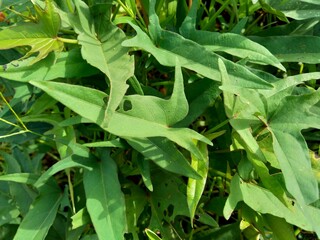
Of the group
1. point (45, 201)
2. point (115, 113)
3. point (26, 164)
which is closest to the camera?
point (115, 113)

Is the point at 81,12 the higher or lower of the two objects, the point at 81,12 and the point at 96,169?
the higher

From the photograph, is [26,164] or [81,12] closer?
[81,12]

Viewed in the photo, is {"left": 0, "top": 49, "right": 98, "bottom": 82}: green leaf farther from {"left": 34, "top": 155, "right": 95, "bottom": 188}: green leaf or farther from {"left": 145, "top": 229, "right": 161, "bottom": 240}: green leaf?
{"left": 145, "top": 229, "right": 161, "bottom": 240}: green leaf

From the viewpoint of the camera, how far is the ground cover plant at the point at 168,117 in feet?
2.06

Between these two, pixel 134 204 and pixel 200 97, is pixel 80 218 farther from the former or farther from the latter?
pixel 200 97

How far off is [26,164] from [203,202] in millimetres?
346

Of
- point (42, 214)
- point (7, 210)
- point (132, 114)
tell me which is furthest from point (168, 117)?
point (7, 210)

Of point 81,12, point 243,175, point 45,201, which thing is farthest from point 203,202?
point 81,12

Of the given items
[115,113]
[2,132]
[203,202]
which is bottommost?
[203,202]

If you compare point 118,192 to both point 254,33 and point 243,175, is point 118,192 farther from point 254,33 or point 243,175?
point 254,33

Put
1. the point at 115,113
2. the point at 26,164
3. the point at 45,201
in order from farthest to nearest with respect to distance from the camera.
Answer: the point at 26,164
the point at 45,201
the point at 115,113

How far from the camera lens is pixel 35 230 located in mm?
733

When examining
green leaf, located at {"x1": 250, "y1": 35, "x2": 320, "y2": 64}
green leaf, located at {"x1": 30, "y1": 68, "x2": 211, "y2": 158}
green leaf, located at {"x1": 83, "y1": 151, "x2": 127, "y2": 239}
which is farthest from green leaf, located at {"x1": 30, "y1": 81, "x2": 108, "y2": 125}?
green leaf, located at {"x1": 250, "y1": 35, "x2": 320, "y2": 64}

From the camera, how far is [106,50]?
69 centimetres
